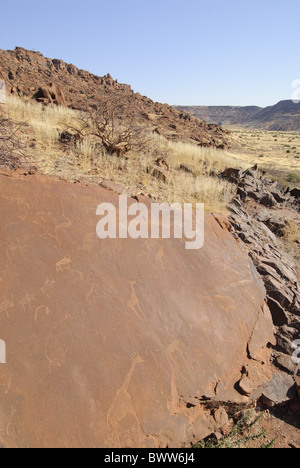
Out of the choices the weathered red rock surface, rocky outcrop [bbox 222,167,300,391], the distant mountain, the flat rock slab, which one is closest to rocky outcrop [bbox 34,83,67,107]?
rocky outcrop [bbox 222,167,300,391]

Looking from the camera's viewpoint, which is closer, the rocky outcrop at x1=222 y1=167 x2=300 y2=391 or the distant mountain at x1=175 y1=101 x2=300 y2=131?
the rocky outcrop at x1=222 y1=167 x2=300 y2=391

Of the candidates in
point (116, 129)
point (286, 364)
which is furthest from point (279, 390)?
point (116, 129)

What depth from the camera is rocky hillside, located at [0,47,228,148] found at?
1063cm

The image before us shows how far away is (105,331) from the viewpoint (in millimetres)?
2094

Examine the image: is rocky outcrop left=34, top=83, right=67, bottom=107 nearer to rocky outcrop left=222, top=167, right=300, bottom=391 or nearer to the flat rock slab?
rocky outcrop left=222, top=167, right=300, bottom=391

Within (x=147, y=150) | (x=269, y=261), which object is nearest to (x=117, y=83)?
(x=147, y=150)

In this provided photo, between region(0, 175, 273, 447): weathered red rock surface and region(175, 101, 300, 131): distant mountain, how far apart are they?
65631 mm

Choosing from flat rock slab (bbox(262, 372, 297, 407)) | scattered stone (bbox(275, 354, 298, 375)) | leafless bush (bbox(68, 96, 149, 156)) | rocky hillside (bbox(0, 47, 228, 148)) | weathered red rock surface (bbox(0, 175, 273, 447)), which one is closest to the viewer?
weathered red rock surface (bbox(0, 175, 273, 447))

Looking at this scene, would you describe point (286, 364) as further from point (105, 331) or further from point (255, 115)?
point (255, 115)

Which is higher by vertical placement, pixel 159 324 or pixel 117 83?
pixel 117 83

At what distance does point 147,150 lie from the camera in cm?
Result: 646

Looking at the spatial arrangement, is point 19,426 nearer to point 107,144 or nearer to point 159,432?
point 159,432

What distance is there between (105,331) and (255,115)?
100970 millimetres

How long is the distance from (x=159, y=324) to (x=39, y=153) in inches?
129
